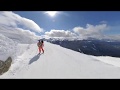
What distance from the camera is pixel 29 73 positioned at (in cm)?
814
